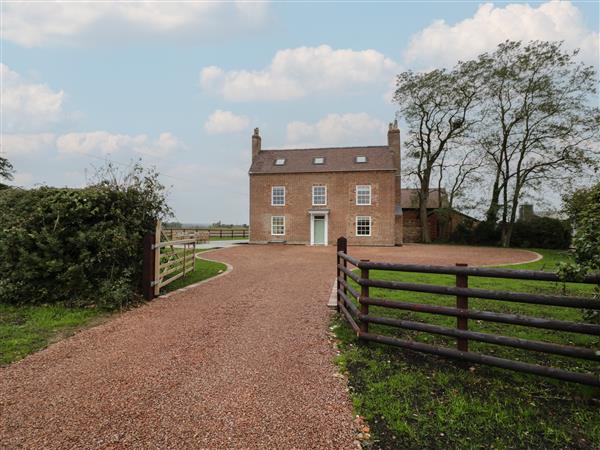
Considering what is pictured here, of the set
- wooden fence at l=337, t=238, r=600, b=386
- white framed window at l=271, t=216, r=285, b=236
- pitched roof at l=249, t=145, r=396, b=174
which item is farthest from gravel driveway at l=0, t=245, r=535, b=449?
pitched roof at l=249, t=145, r=396, b=174

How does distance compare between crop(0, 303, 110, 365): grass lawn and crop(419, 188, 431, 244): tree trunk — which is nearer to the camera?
crop(0, 303, 110, 365): grass lawn

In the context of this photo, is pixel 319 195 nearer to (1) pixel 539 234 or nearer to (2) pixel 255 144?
(2) pixel 255 144

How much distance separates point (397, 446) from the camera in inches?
90.4

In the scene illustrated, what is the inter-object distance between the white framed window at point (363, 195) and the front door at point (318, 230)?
339 centimetres

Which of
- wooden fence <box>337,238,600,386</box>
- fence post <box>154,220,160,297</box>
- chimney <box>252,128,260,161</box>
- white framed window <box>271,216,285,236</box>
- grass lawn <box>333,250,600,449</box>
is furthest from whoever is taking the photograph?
chimney <box>252,128,260,161</box>

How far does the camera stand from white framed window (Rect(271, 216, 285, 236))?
2574 cm

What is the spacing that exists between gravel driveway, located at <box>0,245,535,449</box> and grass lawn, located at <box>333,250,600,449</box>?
34cm

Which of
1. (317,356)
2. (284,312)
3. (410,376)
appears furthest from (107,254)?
(410,376)

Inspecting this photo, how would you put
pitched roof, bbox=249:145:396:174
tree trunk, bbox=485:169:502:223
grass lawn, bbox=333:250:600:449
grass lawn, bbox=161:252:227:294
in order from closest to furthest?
grass lawn, bbox=333:250:600:449, grass lawn, bbox=161:252:227:294, pitched roof, bbox=249:145:396:174, tree trunk, bbox=485:169:502:223

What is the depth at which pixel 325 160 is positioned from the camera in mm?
26453

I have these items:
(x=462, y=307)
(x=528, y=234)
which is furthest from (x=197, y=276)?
(x=528, y=234)

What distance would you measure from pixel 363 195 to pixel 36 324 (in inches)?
879

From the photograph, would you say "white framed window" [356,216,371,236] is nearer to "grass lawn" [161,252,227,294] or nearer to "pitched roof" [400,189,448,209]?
"pitched roof" [400,189,448,209]

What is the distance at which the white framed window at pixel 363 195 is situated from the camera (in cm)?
2453
